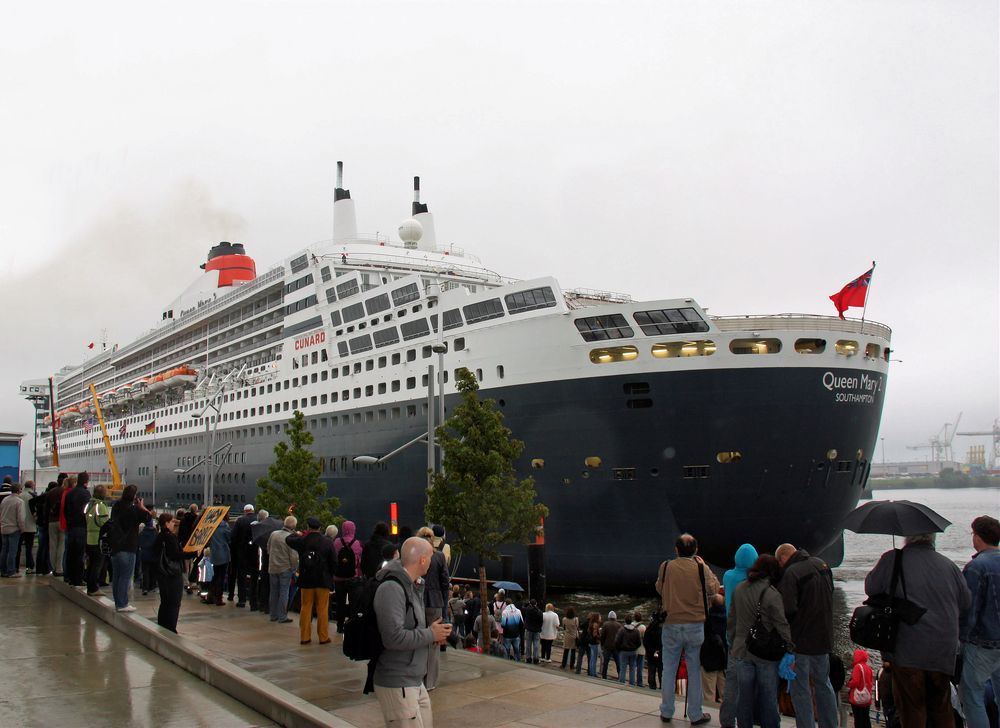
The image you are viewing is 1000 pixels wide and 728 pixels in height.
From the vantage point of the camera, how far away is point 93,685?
7.48 meters

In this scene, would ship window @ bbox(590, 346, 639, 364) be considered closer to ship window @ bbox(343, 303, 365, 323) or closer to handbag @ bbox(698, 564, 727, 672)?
ship window @ bbox(343, 303, 365, 323)

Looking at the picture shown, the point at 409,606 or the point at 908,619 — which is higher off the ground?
the point at 409,606

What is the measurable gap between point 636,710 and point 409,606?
3.07 meters

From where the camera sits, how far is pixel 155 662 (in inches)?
335

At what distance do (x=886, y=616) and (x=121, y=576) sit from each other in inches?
374

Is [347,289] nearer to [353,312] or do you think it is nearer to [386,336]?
[353,312]

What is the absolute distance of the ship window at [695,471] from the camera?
76.3 ft

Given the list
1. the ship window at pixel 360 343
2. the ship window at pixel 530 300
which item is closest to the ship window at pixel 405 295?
the ship window at pixel 360 343

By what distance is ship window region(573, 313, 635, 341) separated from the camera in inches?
950

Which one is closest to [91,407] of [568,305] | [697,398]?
[568,305]

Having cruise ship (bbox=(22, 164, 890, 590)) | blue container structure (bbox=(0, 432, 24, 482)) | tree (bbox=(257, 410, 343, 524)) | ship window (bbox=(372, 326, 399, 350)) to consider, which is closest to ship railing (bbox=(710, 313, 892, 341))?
cruise ship (bbox=(22, 164, 890, 590))

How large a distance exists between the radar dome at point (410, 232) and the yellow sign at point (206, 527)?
28.2 metres

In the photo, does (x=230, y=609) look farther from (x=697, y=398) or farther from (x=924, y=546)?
(x=697, y=398)

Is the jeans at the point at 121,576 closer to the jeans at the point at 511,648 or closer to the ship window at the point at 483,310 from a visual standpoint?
the jeans at the point at 511,648
